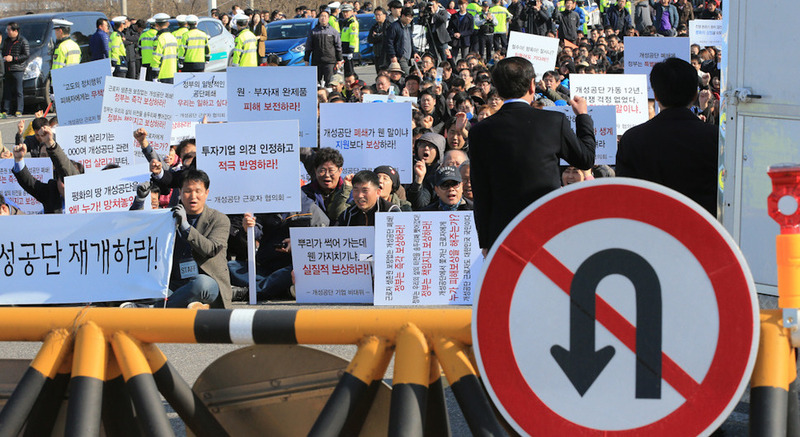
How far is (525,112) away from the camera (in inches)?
189

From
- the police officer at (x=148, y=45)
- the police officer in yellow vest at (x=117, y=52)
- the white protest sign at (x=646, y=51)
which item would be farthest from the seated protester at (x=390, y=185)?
the police officer in yellow vest at (x=117, y=52)

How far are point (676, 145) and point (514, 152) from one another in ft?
2.26

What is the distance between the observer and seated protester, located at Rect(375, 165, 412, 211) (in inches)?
351

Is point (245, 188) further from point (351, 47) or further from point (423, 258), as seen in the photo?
point (351, 47)

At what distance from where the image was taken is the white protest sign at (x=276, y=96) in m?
10.4

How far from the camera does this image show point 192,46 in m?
20.8

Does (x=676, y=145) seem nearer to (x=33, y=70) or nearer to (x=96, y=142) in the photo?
(x=96, y=142)

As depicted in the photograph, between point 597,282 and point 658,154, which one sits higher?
point 658,154

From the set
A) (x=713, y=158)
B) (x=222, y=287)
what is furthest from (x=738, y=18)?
(x=222, y=287)

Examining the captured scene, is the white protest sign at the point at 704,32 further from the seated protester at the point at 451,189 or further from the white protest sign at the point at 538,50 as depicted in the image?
the seated protester at the point at 451,189

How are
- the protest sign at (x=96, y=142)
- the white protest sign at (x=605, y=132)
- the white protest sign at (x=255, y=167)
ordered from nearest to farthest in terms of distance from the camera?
the white protest sign at (x=255, y=167), the protest sign at (x=96, y=142), the white protest sign at (x=605, y=132)

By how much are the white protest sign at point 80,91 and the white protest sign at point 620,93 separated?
5389mm

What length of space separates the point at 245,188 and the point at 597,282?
6.08 m

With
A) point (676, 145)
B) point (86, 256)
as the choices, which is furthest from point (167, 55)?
point (676, 145)
